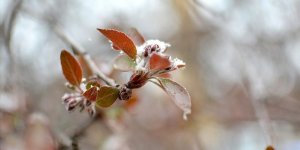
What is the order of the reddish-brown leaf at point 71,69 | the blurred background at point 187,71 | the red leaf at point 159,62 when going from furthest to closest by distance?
the blurred background at point 187,71, the reddish-brown leaf at point 71,69, the red leaf at point 159,62

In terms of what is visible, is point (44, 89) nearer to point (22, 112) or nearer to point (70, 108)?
point (22, 112)

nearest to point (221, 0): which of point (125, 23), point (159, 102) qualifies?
point (125, 23)

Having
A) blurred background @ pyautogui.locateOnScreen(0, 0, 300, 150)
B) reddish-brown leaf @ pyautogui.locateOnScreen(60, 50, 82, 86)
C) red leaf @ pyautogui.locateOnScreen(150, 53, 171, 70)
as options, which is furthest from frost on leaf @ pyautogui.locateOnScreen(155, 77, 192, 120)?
blurred background @ pyautogui.locateOnScreen(0, 0, 300, 150)

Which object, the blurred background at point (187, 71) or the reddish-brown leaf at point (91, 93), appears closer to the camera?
the reddish-brown leaf at point (91, 93)

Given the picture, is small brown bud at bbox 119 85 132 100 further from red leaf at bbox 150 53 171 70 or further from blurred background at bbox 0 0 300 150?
blurred background at bbox 0 0 300 150

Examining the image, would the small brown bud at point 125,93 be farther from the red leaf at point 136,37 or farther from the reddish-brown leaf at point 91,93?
the red leaf at point 136,37

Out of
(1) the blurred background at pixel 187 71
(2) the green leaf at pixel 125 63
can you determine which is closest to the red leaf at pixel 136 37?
(2) the green leaf at pixel 125 63
